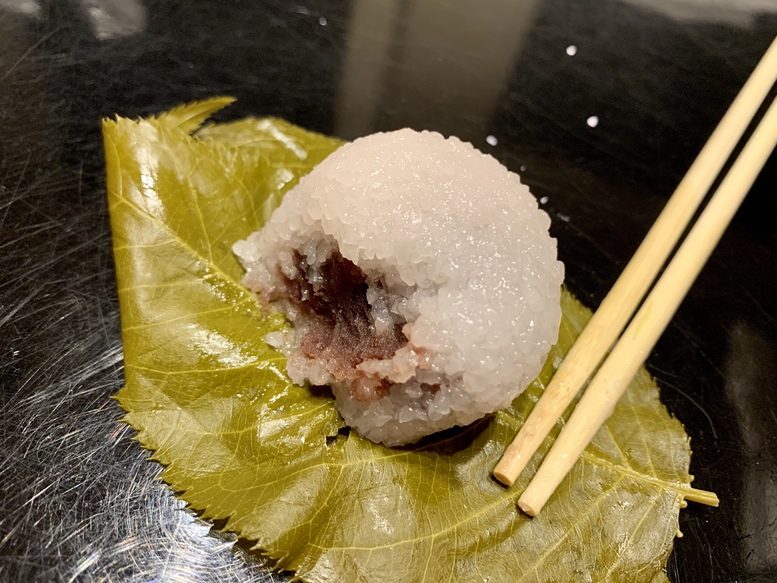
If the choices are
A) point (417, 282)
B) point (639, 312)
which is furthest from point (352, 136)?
point (639, 312)

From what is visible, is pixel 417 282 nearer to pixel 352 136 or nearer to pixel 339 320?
pixel 339 320

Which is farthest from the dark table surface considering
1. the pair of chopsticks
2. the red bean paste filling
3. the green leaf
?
the red bean paste filling

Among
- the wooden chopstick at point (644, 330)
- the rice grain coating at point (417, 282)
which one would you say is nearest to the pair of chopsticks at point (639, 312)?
the wooden chopstick at point (644, 330)

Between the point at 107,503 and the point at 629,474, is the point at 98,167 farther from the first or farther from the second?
the point at 629,474

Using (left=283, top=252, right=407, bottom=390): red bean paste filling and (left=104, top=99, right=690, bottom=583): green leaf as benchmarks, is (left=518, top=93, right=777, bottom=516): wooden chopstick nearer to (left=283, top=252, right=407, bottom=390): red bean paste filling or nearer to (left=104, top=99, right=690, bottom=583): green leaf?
(left=104, top=99, right=690, bottom=583): green leaf

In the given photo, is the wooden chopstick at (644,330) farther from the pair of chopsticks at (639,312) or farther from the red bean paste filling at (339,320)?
the red bean paste filling at (339,320)

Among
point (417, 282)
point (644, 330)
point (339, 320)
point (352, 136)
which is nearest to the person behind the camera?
point (417, 282)
